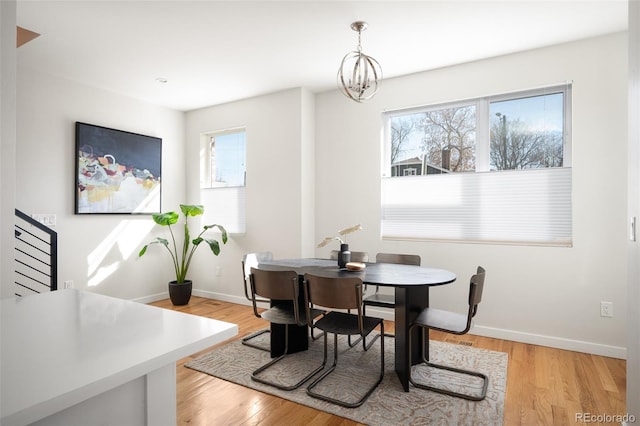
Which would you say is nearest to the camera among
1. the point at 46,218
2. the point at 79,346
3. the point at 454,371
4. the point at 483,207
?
the point at 79,346

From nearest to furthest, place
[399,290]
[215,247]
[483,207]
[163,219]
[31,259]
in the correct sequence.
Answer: [399,290] → [483,207] → [31,259] → [163,219] → [215,247]

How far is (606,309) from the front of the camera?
9.93ft

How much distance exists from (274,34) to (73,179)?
2881 mm

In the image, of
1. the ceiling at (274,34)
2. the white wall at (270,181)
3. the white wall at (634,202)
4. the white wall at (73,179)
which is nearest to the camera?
the white wall at (634,202)

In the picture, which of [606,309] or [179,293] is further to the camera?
[179,293]

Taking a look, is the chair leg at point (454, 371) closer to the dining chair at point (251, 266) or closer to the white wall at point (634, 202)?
the white wall at point (634, 202)

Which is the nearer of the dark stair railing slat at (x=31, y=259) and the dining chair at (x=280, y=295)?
the dining chair at (x=280, y=295)

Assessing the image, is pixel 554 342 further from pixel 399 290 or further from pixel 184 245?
pixel 184 245

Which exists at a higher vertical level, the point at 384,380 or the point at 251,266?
the point at 251,266

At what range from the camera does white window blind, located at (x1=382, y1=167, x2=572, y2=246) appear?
3256mm

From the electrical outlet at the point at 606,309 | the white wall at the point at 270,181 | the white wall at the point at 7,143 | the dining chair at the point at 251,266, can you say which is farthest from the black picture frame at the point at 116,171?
the electrical outlet at the point at 606,309

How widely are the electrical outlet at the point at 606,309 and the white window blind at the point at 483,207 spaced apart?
1.88 ft

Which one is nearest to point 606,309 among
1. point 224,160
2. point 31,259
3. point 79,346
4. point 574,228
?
point 574,228

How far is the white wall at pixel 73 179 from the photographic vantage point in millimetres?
3752
